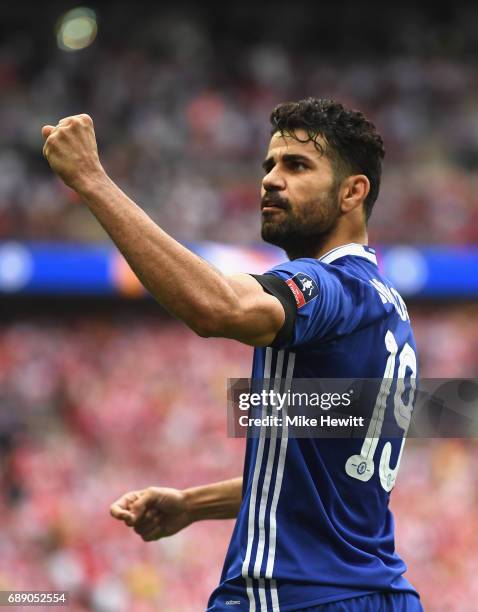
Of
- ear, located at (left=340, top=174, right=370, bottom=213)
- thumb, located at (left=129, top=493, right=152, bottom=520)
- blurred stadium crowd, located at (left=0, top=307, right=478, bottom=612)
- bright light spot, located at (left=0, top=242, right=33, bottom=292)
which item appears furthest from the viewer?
bright light spot, located at (left=0, top=242, right=33, bottom=292)

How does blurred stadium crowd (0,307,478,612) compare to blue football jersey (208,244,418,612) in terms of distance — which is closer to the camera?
blue football jersey (208,244,418,612)

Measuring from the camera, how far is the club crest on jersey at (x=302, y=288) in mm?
2535

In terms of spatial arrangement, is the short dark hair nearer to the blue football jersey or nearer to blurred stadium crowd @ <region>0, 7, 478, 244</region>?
the blue football jersey

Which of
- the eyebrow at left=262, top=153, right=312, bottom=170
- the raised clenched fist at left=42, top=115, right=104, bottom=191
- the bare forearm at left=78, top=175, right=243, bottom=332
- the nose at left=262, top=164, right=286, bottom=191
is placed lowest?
the bare forearm at left=78, top=175, right=243, bottom=332

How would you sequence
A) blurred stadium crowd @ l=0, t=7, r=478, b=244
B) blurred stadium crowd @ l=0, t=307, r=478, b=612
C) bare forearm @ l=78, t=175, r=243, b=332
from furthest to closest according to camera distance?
blurred stadium crowd @ l=0, t=7, r=478, b=244
blurred stadium crowd @ l=0, t=307, r=478, b=612
bare forearm @ l=78, t=175, r=243, b=332

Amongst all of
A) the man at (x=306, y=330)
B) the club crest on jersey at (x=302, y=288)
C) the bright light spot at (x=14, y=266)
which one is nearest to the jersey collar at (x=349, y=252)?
the man at (x=306, y=330)

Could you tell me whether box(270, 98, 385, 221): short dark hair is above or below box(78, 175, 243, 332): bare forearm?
above

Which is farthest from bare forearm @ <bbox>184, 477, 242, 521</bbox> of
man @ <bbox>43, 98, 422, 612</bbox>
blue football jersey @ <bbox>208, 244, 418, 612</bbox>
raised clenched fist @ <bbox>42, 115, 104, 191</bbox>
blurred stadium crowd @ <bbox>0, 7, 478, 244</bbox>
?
blurred stadium crowd @ <bbox>0, 7, 478, 244</bbox>

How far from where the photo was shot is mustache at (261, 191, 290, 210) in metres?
2.93

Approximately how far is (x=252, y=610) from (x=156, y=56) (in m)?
12.6

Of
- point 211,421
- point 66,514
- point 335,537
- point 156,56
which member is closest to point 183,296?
point 335,537

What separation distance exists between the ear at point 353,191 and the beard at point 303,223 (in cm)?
3

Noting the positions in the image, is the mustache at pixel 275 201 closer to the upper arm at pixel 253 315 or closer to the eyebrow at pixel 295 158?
the eyebrow at pixel 295 158

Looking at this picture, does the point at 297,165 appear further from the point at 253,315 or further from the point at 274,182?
the point at 253,315
